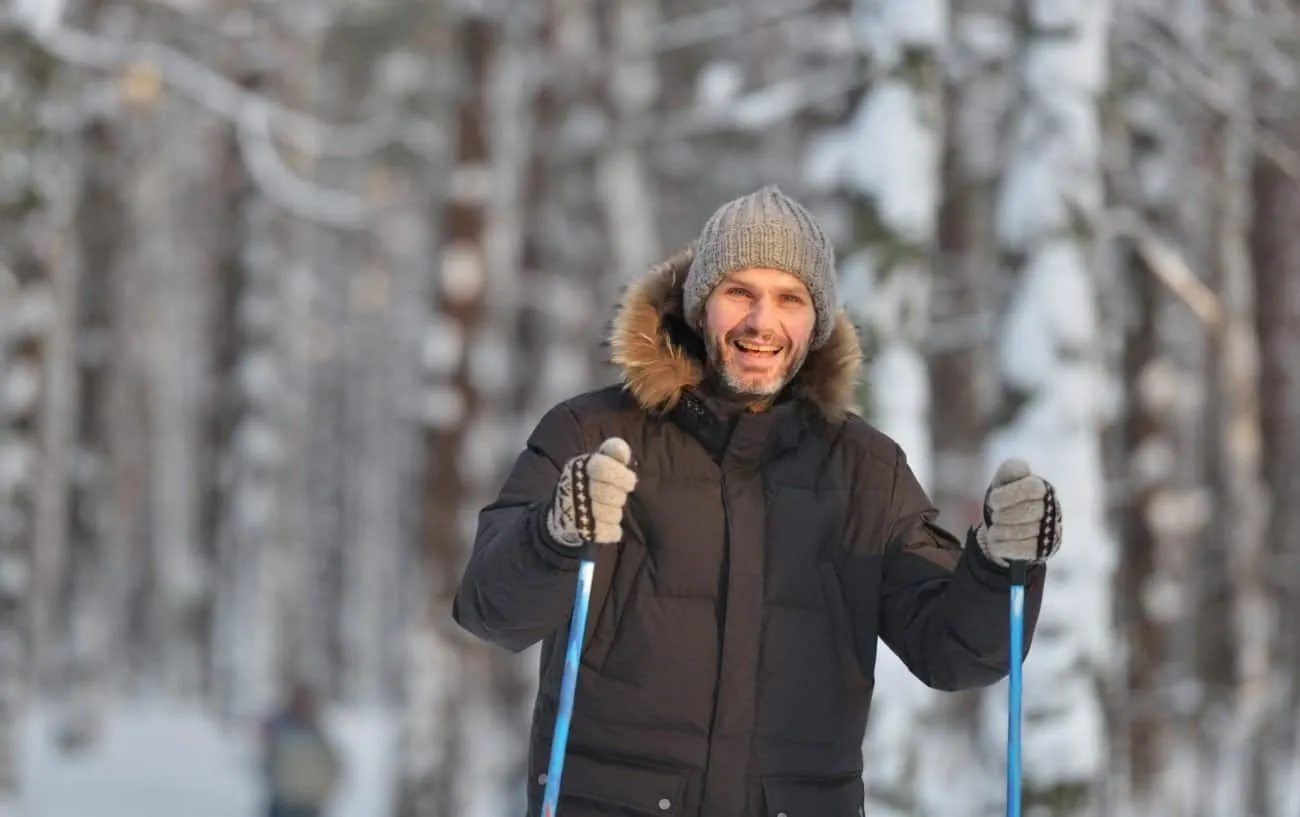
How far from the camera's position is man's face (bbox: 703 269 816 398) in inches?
153

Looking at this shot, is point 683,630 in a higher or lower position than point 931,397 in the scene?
lower

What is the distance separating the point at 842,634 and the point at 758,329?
1.93 ft

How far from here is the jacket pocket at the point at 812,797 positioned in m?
3.69

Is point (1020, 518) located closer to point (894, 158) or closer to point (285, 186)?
point (894, 158)

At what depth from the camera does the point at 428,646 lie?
1389 centimetres

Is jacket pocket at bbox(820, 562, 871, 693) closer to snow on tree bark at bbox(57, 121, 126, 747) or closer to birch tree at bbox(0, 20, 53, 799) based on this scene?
birch tree at bbox(0, 20, 53, 799)

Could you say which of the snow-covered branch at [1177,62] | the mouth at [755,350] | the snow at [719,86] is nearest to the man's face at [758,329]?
the mouth at [755,350]

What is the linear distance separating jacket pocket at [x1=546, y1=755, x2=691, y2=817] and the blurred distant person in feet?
39.6

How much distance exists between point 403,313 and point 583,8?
2337 centimetres

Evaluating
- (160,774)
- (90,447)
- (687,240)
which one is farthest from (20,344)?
(687,240)

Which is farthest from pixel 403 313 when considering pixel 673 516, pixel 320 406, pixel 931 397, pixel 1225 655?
pixel 673 516

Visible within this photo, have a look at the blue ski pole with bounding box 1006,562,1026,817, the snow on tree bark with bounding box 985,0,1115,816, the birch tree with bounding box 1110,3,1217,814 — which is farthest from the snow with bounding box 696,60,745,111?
the blue ski pole with bounding box 1006,562,1026,817

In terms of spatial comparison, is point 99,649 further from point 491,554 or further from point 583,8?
point 491,554

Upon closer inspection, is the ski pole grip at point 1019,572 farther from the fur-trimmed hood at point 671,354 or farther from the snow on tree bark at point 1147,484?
the snow on tree bark at point 1147,484
